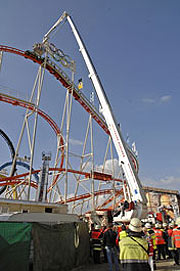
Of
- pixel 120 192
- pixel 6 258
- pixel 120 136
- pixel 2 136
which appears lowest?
pixel 6 258

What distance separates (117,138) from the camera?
10.7 meters

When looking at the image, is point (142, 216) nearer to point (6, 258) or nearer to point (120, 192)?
point (6, 258)

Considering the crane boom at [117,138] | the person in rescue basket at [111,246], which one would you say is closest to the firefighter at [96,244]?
the person in rescue basket at [111,246]

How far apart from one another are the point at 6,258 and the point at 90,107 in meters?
16.0

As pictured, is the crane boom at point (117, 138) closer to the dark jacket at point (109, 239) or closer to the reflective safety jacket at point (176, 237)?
the reflective safety jacket at point (176, 237)

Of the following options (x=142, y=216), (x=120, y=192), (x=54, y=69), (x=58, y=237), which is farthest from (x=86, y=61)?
(x=120, y=192)

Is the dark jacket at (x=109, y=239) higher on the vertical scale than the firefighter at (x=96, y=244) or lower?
higher

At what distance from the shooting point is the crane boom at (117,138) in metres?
9.30

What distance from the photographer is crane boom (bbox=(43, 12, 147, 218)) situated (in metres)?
9.30

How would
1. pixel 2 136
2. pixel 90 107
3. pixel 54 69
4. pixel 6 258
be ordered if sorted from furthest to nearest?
pixel 2 136, pixel 90 107, pixel 54 69, pixel 6 258

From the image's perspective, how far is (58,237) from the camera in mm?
4934

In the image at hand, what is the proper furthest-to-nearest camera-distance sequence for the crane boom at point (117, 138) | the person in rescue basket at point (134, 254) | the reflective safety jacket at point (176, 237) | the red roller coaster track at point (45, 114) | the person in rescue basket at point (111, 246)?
1. the red roller coaster track at point (45, 114)
2. the crane boom at point (117, 138)
3. the reflective safety jacket at point (176, 237)
4. the person in rescue basket at point (111, 246)
5. the person in rescue basket at point (134, 254)

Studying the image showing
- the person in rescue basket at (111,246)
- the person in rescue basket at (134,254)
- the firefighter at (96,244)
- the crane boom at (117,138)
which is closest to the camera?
the person in rescue basket at (134,254)

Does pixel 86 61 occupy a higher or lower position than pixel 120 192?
higher
